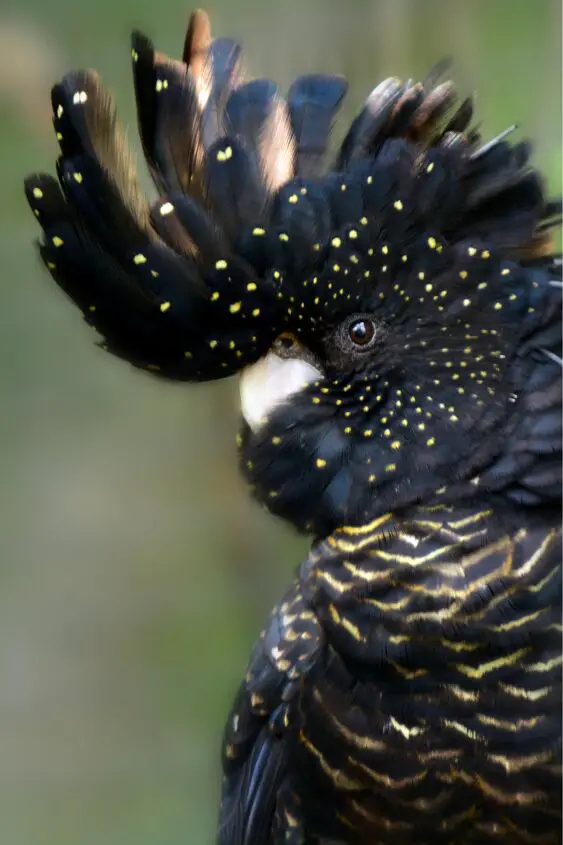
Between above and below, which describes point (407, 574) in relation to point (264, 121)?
below

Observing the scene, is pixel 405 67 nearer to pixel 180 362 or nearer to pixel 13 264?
pixel 180 362

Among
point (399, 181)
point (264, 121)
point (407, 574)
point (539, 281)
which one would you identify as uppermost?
point (264, 121)

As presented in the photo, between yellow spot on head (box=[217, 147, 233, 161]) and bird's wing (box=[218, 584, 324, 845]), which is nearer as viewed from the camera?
yellow spot on head (box=[217, 147, 233, 161])

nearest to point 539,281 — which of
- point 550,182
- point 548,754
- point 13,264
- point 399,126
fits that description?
point 550,182

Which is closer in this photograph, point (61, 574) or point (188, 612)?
point (61, 574)

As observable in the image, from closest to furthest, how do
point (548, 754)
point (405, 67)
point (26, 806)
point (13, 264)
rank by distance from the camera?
point (548, 754)
point (405, 67)
point (13, 264)
point (26, 806)

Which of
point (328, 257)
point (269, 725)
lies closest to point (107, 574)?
point (269, 725)

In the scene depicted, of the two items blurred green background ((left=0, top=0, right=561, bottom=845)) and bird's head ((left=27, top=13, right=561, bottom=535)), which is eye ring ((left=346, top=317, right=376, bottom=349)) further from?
blurred green background ((left=0, top=0, right=561, bottom=845))

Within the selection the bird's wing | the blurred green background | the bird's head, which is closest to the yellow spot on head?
the bird's head
